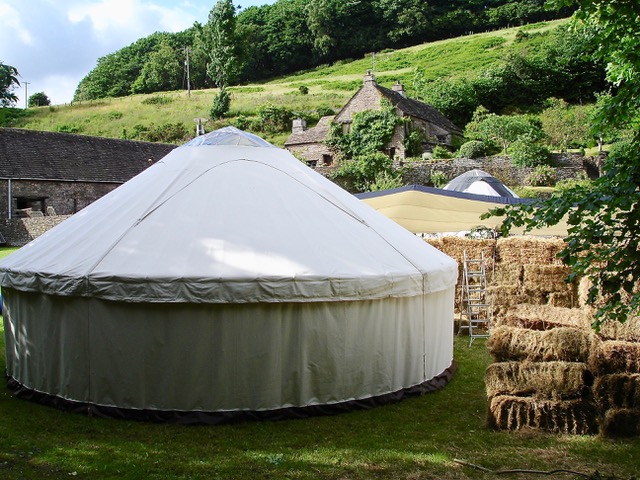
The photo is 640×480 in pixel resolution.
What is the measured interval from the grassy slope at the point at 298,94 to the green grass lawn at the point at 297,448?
31993 millimetres

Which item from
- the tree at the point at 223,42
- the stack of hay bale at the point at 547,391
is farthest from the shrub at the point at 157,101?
the stack of hay bale at the point at 547,391

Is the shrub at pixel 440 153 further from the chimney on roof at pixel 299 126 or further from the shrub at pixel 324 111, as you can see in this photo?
the shrub at pixel 324 111

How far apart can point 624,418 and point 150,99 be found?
48.6 metres

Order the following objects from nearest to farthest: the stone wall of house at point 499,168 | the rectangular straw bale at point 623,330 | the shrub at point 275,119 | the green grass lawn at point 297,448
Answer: the green grass lawn at point 297,448
the rectangular straw bale at point 623,330
the stone wall of house at point 499,168
the shrub at point 275,119

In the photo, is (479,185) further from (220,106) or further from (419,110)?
(220,106)

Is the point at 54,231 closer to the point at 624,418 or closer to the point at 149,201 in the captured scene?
the point at 149,201

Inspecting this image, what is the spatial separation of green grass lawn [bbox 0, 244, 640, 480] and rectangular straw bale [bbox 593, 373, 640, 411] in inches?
11.0

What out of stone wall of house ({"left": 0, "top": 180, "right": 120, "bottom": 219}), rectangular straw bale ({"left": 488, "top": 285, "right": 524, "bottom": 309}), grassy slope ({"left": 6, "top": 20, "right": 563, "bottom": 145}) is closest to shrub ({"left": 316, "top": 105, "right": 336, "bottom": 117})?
grassy slope ({"left": 6, "top": 20, "right": 563, "bottom": 145})

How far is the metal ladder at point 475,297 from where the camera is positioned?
30.5 feet

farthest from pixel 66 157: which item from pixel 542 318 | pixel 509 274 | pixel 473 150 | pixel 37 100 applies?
pixel 37 100

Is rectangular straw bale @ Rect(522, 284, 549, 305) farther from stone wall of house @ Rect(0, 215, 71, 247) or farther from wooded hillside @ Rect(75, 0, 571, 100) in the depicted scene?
wooded hillside @ Rect(75, 0, 571, 100)

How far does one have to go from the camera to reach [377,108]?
3122 cm

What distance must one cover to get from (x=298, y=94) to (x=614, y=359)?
4358 centimetres

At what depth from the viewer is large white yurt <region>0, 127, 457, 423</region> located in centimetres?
484
